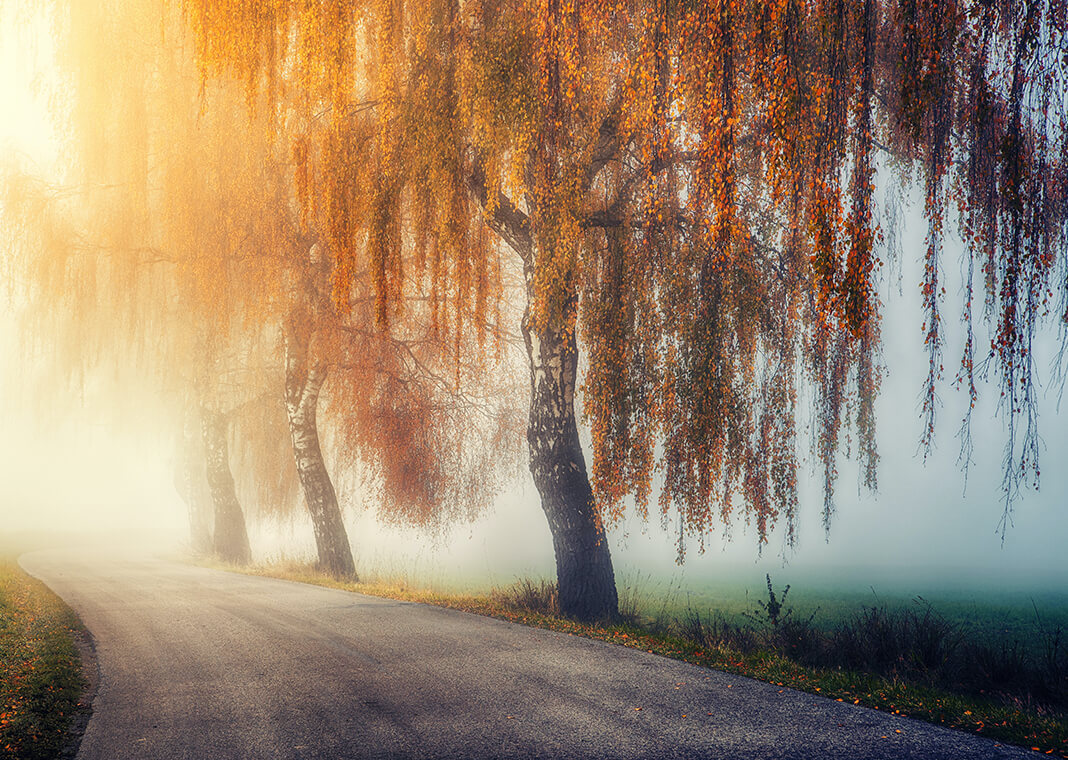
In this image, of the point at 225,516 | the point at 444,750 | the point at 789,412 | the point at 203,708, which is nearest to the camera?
the point at 444,750

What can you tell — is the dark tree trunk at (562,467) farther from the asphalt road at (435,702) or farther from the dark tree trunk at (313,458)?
the dark tree trunk at (313,458)

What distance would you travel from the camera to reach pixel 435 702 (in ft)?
16.8

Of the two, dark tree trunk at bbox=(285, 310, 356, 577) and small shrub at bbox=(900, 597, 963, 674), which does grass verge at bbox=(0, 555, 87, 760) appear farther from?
small shrub at bbox=(900, 597, 963, 674)

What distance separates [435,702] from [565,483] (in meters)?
4.52

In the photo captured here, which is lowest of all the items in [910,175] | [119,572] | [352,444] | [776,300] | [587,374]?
[119,572]

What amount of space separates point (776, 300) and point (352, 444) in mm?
8833

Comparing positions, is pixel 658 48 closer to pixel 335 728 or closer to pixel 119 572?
pixel 335 728

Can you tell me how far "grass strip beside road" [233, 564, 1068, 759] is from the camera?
4.64m

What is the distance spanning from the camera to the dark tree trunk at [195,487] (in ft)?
67.8

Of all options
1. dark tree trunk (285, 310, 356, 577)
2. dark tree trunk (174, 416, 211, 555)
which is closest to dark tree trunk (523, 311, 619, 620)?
dark tree trunk (285, 310, 356, 577)

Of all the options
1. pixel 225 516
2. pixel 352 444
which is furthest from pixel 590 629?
pixel 225 516

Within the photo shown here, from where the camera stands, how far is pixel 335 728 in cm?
461

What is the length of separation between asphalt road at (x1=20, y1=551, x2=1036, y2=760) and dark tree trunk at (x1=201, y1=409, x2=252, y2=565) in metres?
10.3

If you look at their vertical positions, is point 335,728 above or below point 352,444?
below
